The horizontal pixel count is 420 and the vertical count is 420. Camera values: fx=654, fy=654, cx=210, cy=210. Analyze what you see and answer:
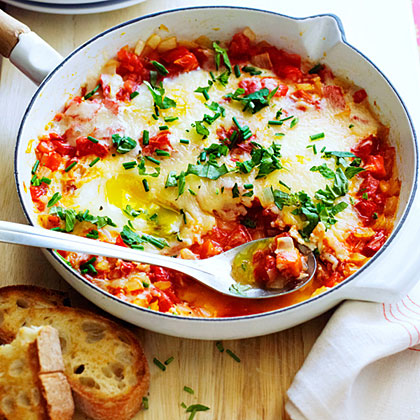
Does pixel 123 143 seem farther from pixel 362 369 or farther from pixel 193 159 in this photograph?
pixel 362 369

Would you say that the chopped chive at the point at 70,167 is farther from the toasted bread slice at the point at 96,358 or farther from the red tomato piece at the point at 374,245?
the red tomato piece at the point at 374,245

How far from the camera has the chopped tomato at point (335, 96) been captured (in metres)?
3.30

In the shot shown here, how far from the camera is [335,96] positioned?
3.33m

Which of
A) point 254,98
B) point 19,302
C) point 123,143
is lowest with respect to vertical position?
point 19,302

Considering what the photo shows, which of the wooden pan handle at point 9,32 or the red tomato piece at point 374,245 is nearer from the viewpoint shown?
the red tomato piece at point 374,245

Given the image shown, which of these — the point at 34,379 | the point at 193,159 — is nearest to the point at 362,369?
the point at 193,159

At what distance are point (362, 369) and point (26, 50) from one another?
2.10 metres

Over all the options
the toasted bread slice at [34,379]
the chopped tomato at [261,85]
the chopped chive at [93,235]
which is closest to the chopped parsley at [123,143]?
the chopped chive at [93,235]

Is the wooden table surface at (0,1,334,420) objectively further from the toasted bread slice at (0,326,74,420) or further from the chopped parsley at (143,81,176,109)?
the chopped parsley at (143,81,176,109)

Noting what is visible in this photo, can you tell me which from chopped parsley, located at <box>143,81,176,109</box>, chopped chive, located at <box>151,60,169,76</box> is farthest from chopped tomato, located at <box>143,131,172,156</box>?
chopped chive, located at <box>151,60,169,76</box>

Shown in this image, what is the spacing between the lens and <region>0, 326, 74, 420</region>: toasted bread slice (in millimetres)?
2402

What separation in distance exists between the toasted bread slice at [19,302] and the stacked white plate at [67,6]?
71.5 inches

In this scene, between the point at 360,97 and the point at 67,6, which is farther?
the point at 67,6

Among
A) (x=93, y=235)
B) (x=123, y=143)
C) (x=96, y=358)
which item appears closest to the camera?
(x=96, y=358)
